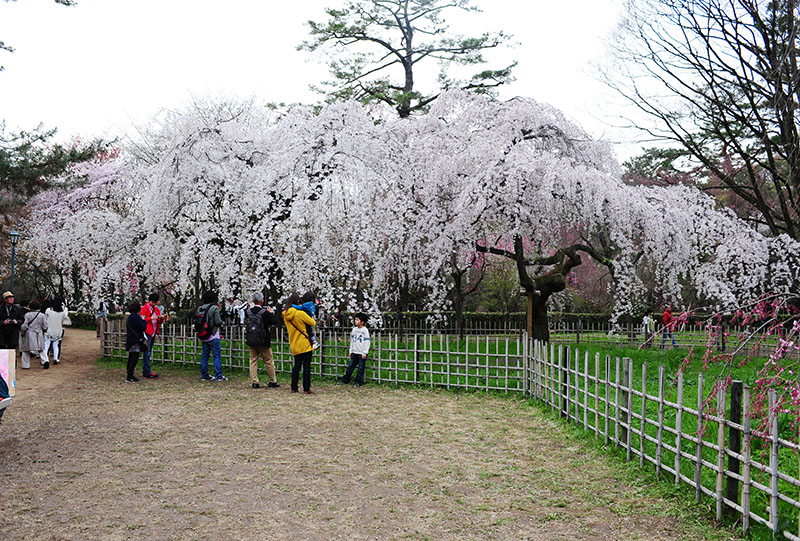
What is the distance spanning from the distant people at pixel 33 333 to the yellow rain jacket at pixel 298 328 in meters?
7.35

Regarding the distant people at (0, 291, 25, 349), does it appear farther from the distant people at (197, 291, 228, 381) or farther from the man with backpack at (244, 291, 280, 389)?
the man with backpack at (244, 291, 280, 389)

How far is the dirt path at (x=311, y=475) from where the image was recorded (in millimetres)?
4480

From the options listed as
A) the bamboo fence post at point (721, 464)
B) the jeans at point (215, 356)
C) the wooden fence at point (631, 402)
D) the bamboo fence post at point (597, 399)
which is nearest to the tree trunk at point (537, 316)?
the wooden fence at point (631, 402)

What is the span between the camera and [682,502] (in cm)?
489

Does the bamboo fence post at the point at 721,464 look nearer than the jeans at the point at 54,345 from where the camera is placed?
Yes

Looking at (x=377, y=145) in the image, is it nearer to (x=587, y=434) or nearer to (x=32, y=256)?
(x=587, y=434)

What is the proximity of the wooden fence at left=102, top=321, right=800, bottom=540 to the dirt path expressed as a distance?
1.25ft

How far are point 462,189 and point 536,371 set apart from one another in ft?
14.7

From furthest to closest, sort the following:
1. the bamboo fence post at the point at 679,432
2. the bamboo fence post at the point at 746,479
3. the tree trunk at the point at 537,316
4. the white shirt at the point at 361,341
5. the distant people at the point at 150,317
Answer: the tree trunk at the point at 537,316
the distant people at the point at 150,317
the white shirt at the point at 361,341
the bamboo fence post at the point at 679,432
the bamboo fence post at the point at 746,479

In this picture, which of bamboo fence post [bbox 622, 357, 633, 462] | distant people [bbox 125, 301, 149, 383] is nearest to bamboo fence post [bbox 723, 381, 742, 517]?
bamboo fence post [bbox 622, 357, 633, 462]

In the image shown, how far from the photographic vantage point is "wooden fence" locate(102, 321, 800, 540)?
4227mm

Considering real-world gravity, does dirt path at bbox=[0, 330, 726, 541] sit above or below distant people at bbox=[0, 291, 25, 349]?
below

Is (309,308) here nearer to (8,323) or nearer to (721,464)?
(8,323)

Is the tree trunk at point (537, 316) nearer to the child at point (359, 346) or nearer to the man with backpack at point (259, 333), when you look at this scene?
the child at point (359, 346)
